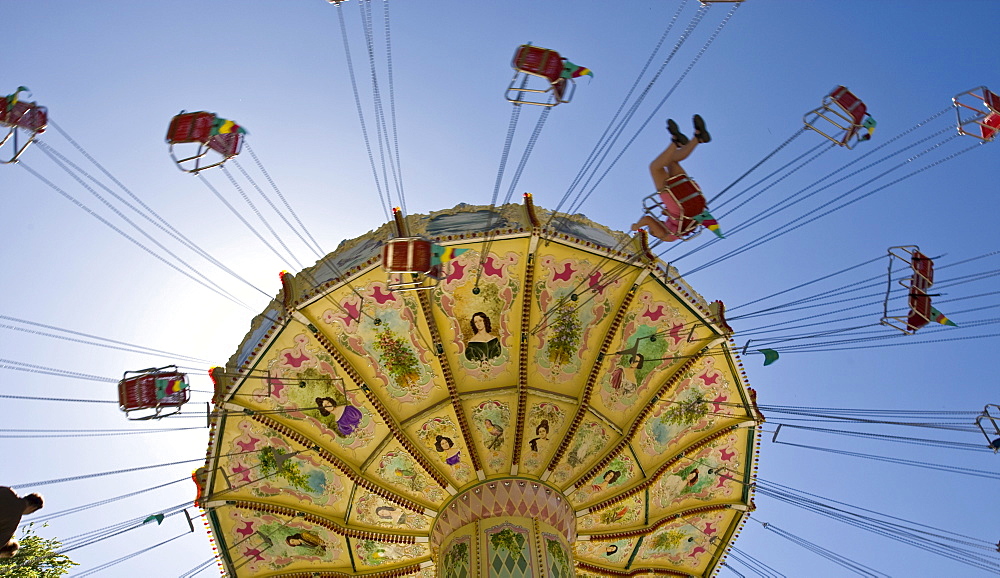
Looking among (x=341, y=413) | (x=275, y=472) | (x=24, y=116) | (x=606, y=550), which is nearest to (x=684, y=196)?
(x=341, y=413)

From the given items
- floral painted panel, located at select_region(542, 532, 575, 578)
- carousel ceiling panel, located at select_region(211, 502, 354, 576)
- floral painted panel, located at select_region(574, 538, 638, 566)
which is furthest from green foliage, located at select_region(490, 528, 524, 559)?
carousel ceiling panel, located at select_region(211, 502, 354, 576)

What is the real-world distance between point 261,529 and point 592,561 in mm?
6060

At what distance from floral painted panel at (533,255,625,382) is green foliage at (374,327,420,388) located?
205cm

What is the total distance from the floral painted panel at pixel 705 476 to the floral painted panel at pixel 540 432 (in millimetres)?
2027

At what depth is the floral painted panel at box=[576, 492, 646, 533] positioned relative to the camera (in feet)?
46.0

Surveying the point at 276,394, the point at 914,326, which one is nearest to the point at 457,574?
the point at 276,394

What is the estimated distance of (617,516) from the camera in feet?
46.6

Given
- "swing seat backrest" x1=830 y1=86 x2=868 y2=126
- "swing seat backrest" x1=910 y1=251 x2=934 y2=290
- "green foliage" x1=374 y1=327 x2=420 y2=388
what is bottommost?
"green foliage" x1=374 y1=327 x2=420 y2=388

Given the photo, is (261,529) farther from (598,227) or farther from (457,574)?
(598,227)

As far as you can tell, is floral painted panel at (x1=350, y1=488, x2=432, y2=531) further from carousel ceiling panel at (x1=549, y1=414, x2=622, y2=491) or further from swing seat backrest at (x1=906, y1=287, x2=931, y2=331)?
swing seat backrest at (x1=906, y1=287, x2=931, y2=331)

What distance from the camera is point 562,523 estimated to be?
1343 centimetres

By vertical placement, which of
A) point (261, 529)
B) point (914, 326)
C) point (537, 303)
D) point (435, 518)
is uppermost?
point (914, 326)

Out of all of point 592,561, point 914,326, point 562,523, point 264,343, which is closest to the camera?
point 914,326

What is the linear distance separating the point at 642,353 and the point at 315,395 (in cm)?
540
